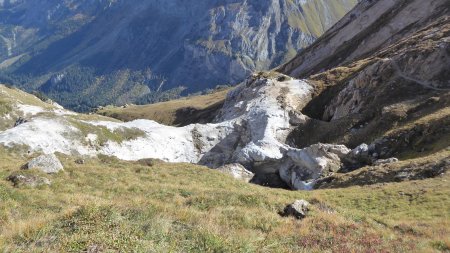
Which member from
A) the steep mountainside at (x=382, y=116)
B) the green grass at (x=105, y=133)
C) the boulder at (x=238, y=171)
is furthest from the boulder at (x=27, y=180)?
the green grass at (x=105, y=133)

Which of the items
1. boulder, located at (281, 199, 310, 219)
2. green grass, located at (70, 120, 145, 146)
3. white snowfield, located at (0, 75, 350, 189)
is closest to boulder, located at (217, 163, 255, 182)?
white snowfield, located at (0, 75, 350, 189)

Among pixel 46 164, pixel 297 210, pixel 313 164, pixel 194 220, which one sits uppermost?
pixel 46 164

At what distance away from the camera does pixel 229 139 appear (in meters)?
76.0

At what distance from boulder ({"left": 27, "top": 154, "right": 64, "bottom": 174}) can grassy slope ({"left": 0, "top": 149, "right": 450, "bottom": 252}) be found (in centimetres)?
78

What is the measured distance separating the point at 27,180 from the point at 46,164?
212 inches

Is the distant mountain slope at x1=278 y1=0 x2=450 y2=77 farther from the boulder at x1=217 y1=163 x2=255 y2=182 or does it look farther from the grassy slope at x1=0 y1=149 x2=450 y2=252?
the grassy slope at x1=0 y1=149 x2=450 y2=252

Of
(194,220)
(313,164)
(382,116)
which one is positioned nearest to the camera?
(194,220)

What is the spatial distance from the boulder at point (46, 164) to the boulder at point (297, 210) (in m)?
17.1

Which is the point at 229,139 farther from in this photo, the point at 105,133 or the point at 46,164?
the point at 46,164

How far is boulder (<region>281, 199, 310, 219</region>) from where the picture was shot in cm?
2175

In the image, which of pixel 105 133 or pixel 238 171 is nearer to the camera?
pixel 238 171

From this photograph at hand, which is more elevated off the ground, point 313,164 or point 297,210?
point 297,210

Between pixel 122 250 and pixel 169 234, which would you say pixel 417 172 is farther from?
pixel 122 250

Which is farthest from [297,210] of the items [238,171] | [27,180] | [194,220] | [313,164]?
[238,171]
